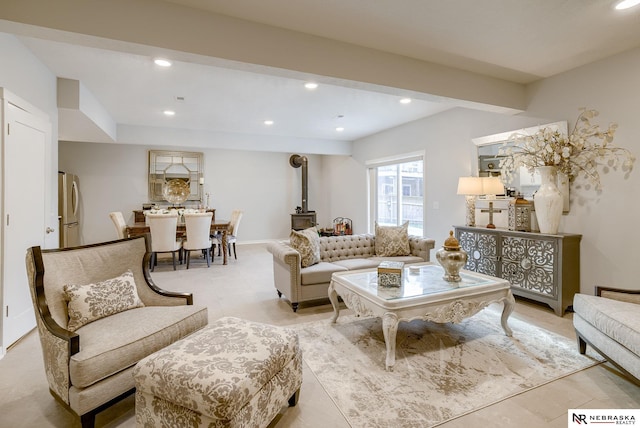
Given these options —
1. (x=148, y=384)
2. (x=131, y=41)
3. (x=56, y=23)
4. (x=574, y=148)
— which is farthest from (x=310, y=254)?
(x=574, y=148)

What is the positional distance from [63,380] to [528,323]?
12.0ft

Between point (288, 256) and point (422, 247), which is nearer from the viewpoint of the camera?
point (288, 256)

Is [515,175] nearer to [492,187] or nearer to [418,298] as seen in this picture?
Result: [492,187]

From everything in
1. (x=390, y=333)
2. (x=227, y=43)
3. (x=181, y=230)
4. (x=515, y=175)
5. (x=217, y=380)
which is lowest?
(x=390, y=333)

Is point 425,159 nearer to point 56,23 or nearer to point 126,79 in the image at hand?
point 126,79

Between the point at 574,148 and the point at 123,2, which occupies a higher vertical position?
the point at 123,2

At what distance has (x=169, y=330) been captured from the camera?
6.38 feet

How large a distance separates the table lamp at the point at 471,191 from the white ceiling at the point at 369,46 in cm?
126

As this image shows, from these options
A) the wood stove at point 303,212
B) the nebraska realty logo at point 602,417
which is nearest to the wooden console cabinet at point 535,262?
the nebraska realty logo at point 602,417

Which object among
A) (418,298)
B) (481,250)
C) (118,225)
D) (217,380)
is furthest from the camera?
(118,225)

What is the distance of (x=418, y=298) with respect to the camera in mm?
2342

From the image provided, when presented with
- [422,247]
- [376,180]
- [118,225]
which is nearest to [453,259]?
[422,247]

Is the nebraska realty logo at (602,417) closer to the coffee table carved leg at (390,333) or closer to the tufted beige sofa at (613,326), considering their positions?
the tufted beige sofa at (613,326)

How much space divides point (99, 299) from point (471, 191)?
4.03 meters
